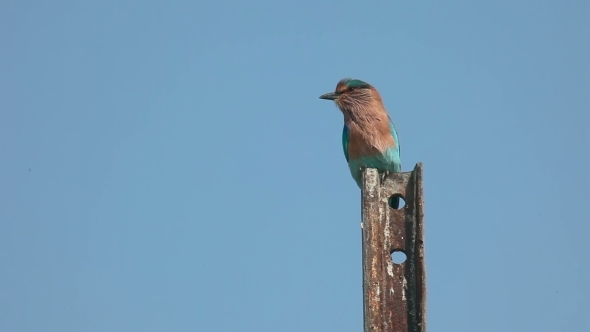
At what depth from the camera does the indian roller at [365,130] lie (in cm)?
900

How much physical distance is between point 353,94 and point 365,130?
0.60 meters

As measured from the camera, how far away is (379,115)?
928 centimetres

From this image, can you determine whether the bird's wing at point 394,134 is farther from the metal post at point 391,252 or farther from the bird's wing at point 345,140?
the metal post at point 391,252

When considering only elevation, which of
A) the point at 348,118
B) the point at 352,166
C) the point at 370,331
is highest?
the point at 348,118

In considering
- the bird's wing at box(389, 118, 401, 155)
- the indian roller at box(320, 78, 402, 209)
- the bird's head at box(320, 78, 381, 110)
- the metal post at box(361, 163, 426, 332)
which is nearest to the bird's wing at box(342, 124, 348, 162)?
the indian roller at box(320, 78, 402, 209)

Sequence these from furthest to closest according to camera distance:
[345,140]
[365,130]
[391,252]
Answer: [345,140], [365,130], [391,252]

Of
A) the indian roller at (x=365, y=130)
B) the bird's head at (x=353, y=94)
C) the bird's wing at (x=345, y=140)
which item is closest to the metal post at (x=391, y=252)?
the indian roller at (x=365, y=130)

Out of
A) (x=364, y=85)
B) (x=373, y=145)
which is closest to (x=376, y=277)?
(x=373, y=145)

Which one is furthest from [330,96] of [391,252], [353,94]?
[391,252]

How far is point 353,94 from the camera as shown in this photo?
952 cm

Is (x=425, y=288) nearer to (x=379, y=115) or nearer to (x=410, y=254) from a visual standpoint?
(x=410, y=254)

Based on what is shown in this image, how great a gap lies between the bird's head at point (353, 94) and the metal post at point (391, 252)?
3.33 meters

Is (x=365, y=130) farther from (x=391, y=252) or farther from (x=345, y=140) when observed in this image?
(x=391, y=252)

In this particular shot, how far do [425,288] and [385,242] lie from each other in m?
0.46
